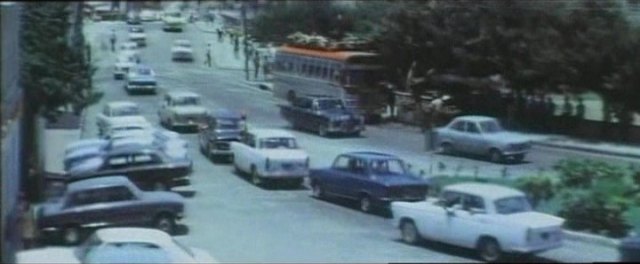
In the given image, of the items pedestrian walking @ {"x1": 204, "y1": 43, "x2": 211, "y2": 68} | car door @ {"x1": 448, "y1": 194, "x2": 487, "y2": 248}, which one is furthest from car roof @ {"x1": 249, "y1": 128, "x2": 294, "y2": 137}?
car door @ {"x1": 448, "y1": 194, "x2": 487, "y2": 248}

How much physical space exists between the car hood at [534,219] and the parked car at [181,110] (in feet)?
2.92

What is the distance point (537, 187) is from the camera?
4230mm

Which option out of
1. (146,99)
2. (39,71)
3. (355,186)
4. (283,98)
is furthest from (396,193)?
(39,71)

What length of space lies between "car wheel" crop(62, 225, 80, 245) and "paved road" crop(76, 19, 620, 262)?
0.26 m

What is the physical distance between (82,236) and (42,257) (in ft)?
0.47

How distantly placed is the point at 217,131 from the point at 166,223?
0.97 ft

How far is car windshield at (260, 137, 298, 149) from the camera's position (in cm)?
432

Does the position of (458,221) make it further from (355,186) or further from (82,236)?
(82,236)

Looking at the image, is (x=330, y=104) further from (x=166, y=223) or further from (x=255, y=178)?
(x=166, y=223)

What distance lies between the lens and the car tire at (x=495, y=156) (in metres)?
4.27

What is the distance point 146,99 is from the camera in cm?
432

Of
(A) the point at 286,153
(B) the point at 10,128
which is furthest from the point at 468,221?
(B) the point at 10,128

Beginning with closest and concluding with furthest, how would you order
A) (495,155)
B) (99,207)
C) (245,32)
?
(99,207), (495,155), (245,32)

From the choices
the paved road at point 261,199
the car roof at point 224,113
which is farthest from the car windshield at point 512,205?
the car roof at point 224,113
